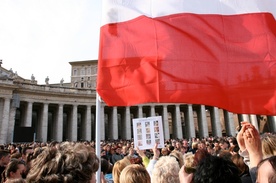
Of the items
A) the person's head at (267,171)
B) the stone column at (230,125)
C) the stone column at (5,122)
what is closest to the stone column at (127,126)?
the stone column at (5,122)

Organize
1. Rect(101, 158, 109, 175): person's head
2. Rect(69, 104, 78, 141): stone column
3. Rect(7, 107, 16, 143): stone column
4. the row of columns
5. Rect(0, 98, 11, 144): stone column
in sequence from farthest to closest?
Rect(69, 104, 78, 141): stone column < the row of columns < Rect(7, 107, 16, 143): stone column < Rect(0, 98, 11, 144): stone column < Rect(101, 158, 109, 175): person's head

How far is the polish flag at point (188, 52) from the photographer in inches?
A: 219

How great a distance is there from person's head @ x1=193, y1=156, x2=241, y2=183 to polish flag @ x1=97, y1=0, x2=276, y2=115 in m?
2.97

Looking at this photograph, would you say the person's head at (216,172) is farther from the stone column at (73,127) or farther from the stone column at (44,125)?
the stone column at (73,127)

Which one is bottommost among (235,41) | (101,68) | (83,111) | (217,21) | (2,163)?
(2,163)

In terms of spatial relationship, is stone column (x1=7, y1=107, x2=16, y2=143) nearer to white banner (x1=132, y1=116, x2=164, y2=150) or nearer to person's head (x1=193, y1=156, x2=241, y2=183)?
white banner (x1=132, y1=116, x2=164, y2=150)

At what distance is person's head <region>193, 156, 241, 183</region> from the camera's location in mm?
2537

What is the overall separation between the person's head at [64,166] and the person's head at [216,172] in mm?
1151

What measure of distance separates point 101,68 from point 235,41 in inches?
130

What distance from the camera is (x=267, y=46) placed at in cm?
556

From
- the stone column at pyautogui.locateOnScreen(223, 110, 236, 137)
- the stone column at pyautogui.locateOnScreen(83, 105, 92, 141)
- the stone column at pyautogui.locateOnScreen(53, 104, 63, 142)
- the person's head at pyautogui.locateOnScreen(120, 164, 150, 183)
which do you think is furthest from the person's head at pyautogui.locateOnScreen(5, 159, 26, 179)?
the stone column at pyautogui.locateOnScreen(223, 110, 236, 137)

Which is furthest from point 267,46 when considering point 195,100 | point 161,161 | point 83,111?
point 83,111

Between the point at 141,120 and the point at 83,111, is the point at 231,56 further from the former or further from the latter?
the point at 83,111

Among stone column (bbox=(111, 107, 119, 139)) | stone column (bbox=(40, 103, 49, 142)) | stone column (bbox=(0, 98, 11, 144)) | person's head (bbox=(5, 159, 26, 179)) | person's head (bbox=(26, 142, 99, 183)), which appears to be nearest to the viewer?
person's head (bbox=(26, 142, 99, 183))
